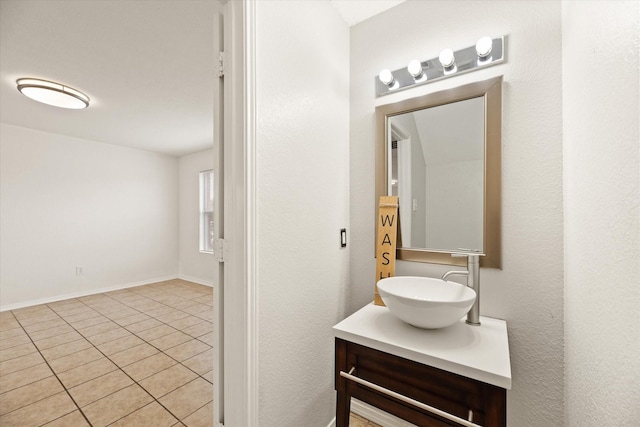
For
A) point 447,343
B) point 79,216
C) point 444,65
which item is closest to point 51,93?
point 79,216

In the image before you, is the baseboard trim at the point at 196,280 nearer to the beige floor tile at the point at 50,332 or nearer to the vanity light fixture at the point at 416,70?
the beige floor tile at the point at 50,332

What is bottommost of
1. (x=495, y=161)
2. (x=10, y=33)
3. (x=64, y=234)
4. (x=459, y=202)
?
(x=64, y=234)

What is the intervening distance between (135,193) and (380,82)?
4995 mm

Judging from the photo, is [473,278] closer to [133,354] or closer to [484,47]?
[484,47]

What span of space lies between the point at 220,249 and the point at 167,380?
172 cm

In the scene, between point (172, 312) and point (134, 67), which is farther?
point (172, 312)

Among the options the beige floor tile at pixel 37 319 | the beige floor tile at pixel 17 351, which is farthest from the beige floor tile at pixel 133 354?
the beige floor tile at pixel 37 319

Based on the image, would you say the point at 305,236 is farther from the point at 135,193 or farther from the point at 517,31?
the point at 135,193

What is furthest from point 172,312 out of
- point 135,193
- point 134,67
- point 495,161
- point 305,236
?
point 495,161

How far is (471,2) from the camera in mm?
1327

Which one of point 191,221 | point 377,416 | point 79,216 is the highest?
point 79,216

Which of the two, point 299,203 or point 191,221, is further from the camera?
point 191,221

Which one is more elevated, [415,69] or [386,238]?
[415,69]

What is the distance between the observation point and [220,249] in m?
1.07
